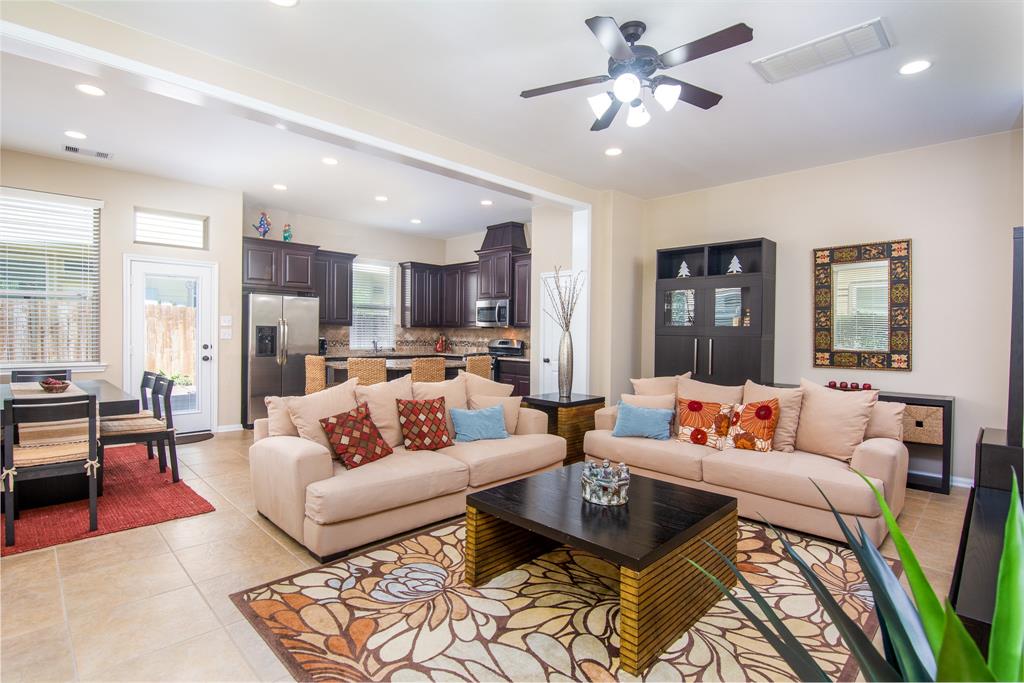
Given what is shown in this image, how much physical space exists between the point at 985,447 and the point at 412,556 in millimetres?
3159

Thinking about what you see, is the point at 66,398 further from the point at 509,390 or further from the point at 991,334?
the point at 991,334

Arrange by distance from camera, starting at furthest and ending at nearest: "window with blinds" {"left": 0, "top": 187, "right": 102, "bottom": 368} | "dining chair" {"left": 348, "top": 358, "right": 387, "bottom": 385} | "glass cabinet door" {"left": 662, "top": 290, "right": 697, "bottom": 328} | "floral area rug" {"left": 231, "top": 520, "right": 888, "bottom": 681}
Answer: "dining chair" {"left": 348, "top": 358, "right": 387, "bottom": 385}
"glass cabinet door" {"left": 662, "top": 290, "right": 697, "bottom": 328}
"window with blinds" {"left": 0, "top": 187, "right": 102, "bottom": 368}
"floral area rug" {"left": 231, "top": 520, "right": 888, "bottom": 681}

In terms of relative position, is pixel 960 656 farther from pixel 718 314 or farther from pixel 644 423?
pixel 718 314

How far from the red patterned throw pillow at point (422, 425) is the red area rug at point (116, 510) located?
141cm

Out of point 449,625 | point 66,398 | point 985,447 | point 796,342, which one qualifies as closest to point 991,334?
point 796,342

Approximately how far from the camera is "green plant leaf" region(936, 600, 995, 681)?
0.51 meters

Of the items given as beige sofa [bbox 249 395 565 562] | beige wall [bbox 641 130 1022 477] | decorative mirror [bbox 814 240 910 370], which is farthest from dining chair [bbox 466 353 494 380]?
decorative mirror [bbox 814 240 910 370]

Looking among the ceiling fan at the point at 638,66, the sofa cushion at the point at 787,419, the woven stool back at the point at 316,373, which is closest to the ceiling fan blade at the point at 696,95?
the ceiling fan at the point at 638,66

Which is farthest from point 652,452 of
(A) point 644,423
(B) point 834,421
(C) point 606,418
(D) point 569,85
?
(D) point 569,85

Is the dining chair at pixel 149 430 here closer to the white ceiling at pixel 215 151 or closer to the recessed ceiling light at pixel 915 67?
the white ceiling at pixel 215 151

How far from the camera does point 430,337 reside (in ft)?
30.4

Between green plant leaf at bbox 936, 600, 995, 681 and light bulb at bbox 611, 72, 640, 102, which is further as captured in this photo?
light bulb at bbox 611, 72, 640, 102

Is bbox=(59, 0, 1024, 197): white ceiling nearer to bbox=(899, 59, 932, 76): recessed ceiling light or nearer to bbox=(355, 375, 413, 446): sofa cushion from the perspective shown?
bbox=(899, 59, 932, 76): recessed ceiling light

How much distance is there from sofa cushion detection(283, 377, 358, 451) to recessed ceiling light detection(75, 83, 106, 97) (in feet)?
8.34
